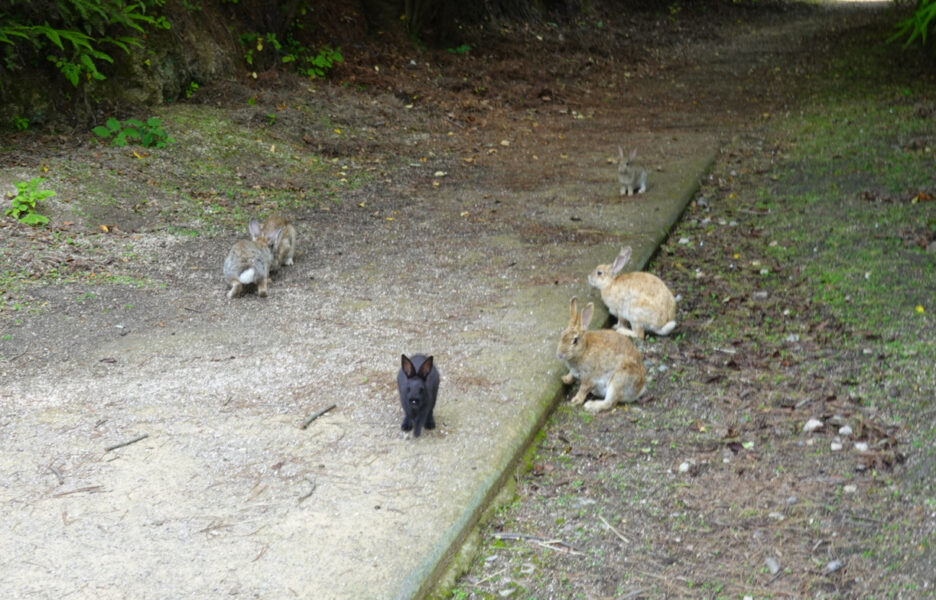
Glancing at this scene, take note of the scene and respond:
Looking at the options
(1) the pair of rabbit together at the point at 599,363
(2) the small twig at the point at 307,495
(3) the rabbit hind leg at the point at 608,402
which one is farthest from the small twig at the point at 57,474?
(3) the rabbit hind leg at the point at 608,402

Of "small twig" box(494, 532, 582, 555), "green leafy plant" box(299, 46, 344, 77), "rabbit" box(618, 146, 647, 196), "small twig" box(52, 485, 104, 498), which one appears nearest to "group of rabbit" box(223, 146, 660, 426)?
"small twig" box(494, 532, 582, 555)

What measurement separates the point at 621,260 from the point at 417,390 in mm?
2479

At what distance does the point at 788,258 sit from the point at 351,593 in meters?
5.84

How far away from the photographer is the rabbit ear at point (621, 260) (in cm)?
663

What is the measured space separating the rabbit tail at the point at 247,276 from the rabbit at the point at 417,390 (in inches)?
103

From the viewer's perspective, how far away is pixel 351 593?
3686mm

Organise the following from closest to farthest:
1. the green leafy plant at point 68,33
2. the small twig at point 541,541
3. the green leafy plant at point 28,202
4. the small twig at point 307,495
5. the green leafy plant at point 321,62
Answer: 1. the small twig at point 541,541
2. the small twig at point 307,495
3. the green leafy plant at point 28,202
4. the green leafy plant at point 68,33
5. the green leafy plant at point 321,62

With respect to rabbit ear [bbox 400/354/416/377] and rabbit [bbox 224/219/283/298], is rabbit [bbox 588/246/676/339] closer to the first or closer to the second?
rabbit ear [bbox 400/354/416/377]

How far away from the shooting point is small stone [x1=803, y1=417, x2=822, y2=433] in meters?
5.27

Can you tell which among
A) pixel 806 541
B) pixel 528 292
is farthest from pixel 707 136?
pixel 806 541

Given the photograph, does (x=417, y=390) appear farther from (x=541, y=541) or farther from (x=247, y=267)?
(x=247, y=267)

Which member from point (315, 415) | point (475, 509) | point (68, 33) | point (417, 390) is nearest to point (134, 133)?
point (68, 33)

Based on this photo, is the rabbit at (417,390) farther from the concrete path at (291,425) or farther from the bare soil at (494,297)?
the bare soil at (494,297)

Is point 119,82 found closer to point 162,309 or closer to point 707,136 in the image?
point 162,309
